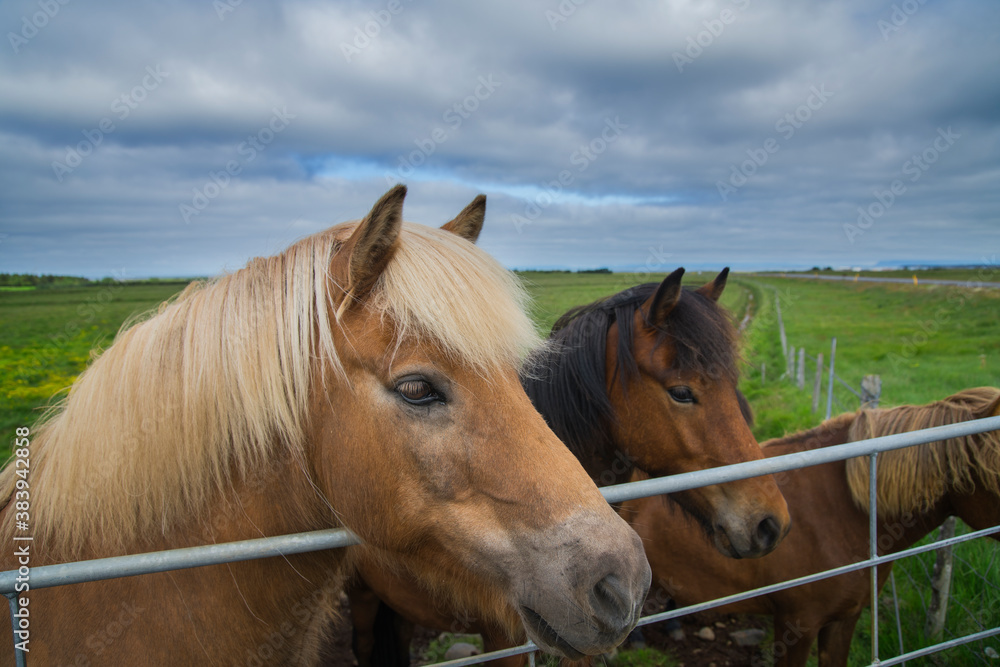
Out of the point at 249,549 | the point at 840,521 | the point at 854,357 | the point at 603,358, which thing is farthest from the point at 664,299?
the point at 854,357

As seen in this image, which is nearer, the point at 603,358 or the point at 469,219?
the point at 469,219

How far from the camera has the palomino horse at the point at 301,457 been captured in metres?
1.36

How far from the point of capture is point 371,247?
4.76ft

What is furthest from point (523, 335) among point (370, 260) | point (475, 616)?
point (475, 616)

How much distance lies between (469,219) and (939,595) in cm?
502

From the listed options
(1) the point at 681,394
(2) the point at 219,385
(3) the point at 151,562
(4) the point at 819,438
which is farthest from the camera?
(4) the point at 819,438

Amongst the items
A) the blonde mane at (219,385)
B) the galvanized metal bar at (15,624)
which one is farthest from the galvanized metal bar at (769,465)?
the galvanized metal bar at (15,624)

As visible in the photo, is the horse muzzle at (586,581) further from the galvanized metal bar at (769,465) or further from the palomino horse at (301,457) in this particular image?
the galvanized metal bar at (769,465)

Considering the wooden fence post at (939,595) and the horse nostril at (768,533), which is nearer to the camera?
the horse nostril at (768,533)

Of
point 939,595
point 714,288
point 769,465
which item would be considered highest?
point 714,288

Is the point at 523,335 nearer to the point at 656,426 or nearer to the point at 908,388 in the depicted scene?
the point at 656,426

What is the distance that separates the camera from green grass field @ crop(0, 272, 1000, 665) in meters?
4.00

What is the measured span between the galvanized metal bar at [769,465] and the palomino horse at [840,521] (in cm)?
135

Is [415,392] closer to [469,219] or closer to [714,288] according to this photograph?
[469,219]
